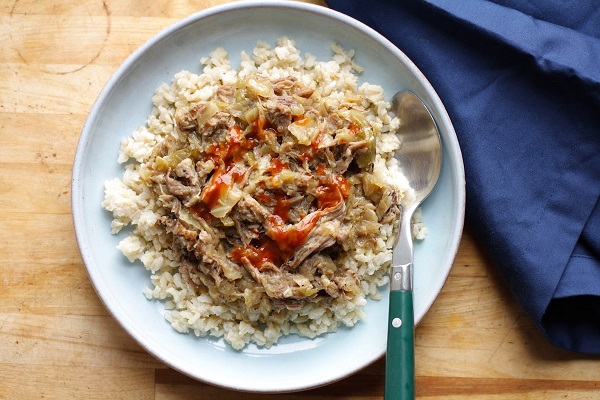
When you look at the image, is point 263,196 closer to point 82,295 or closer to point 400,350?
point 400,350

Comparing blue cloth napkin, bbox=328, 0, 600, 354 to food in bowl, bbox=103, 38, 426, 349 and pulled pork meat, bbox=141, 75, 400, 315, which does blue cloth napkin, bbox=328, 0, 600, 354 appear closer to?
food in bowl, bbox=103, 38, 426, 349

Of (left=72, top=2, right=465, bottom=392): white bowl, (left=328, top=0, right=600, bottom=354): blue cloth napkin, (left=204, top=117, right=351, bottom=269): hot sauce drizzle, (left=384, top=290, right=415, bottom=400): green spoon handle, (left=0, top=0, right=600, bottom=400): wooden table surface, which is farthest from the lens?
(left=0, top=0, right=600, bottom=400): wooden table surface

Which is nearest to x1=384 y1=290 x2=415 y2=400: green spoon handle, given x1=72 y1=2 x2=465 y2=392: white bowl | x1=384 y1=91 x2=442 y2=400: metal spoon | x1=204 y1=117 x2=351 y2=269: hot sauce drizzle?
x1=384 y1=91 x2=442 y2=400: metal spoon

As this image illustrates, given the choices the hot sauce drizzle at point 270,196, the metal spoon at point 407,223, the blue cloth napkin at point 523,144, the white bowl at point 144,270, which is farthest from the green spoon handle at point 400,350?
the blue cloth napkin at point 523,144

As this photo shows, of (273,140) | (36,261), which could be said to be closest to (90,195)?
(36,261)

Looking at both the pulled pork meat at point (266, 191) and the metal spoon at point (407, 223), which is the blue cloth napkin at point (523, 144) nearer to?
the metal spoon at point (407, 223)

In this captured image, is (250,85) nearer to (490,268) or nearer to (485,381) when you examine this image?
(490,268)

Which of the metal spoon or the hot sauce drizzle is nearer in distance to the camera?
the metal spoon
